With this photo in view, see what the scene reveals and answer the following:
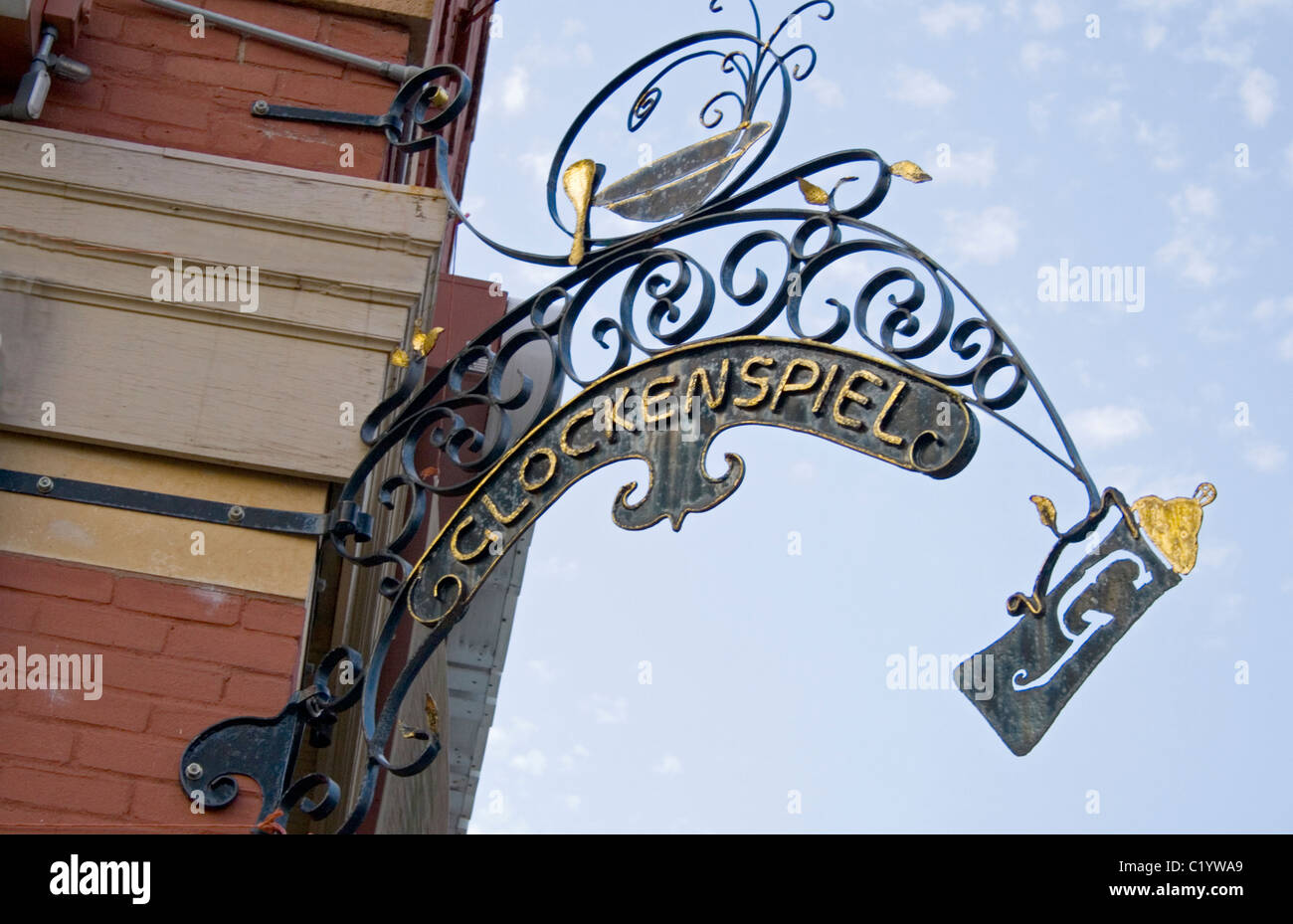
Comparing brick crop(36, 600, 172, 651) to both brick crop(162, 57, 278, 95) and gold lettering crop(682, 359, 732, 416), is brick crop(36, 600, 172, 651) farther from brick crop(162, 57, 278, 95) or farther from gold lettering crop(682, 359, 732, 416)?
brick crop(162, 57, 278, 95)

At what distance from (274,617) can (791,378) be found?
140 cm

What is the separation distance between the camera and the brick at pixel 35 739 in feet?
11.7

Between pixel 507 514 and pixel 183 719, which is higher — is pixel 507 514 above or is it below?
above

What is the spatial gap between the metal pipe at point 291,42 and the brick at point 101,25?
104 mm

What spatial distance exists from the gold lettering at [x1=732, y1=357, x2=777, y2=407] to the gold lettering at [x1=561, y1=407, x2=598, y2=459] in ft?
1.16

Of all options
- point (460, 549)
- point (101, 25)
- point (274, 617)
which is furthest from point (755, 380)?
point (101, 25)

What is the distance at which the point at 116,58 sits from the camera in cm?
439

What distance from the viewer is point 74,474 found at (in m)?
3.90

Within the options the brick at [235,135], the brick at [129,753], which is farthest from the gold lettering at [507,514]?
the brick at [235,135]

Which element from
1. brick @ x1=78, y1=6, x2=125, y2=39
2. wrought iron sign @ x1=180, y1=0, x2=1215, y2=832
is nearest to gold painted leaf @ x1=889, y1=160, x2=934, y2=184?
wrought iron sign @ x1=180, y1=0, x2=1215, y2=832

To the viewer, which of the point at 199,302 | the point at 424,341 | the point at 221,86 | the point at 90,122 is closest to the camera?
the point at 424,341

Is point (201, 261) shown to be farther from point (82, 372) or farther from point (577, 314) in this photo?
point (577, 314)

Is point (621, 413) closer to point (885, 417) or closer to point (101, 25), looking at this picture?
point (885, 417)

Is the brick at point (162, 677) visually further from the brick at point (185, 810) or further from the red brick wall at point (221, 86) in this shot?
the red brick wall at point (221, 86)
